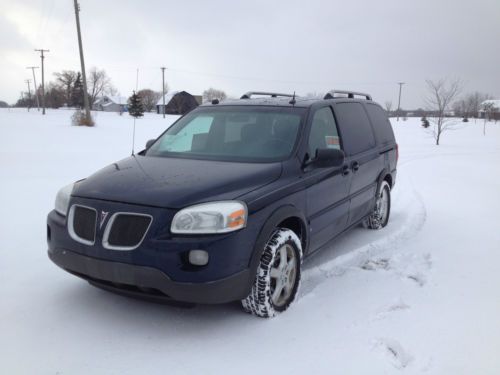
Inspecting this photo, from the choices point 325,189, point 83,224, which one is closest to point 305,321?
point 325,189

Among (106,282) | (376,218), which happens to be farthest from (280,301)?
(376,218)

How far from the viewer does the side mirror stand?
388cm

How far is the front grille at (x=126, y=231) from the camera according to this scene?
2965 mm

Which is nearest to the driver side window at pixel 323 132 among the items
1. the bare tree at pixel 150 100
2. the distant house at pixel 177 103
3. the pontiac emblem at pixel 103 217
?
the pontiac emblem at pixel 103 217

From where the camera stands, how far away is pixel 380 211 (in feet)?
20.1

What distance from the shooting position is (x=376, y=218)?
6035 mm

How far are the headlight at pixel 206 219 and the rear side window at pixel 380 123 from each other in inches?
140

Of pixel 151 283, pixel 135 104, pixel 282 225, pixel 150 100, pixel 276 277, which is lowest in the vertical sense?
pixel 276 277

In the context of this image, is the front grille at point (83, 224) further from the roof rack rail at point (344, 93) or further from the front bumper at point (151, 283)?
the roof rack rail at point (344, 93)

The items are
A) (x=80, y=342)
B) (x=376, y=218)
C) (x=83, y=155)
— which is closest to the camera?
(x=80, y=342)

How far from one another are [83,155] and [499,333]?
12.0m

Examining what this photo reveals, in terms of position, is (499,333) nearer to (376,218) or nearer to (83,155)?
(376,218)

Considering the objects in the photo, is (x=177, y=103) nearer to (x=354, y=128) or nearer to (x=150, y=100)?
(x=150, y=100)

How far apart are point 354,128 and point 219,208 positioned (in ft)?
9.09
